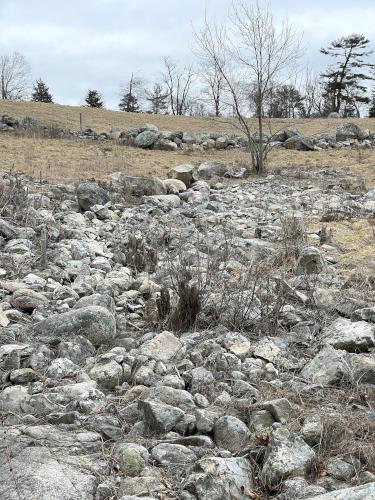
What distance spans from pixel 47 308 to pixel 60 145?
13.9 meters

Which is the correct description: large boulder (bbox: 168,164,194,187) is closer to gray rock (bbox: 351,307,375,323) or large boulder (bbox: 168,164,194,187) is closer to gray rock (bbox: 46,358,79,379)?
gray rock (bbox: 351,307,375,323)

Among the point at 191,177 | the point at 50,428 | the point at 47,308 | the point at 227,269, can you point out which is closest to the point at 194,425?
the point at 50,428

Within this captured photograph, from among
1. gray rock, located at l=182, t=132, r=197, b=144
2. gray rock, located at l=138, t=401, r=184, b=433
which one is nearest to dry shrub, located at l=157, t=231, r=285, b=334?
gray rock, located at l=138, t=401, r=184, b=433

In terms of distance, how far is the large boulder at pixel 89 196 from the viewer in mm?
8539

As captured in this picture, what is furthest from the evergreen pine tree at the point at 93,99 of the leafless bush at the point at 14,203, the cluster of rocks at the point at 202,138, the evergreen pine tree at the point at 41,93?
the leafless bush at the point at 14,203

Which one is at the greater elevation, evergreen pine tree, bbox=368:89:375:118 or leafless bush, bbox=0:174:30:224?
evergreen pine tree, bbox=368:89:375:118

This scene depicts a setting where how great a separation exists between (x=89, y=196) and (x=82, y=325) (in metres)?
5.34

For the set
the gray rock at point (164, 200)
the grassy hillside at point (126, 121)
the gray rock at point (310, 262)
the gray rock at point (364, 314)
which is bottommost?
the gray rock at point (364, 314)

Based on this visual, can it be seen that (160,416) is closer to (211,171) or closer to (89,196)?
(89,196)

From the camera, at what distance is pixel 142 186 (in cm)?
1008

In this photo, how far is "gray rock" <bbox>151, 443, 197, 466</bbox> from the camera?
2.29 m

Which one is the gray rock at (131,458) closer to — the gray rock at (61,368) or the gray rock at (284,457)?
the gray rock at (284,457)

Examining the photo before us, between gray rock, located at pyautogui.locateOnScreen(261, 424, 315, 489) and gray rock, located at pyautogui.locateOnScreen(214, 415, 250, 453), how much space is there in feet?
0.49

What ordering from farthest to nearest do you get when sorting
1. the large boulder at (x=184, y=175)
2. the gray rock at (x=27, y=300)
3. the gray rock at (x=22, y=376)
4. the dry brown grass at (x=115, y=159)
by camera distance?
the dry brown grass at (x=115, y=159), the large boulder at (x=184, y=175), the gray rock at (x=27, y=300), the gray rock at (x=22, y=376)
